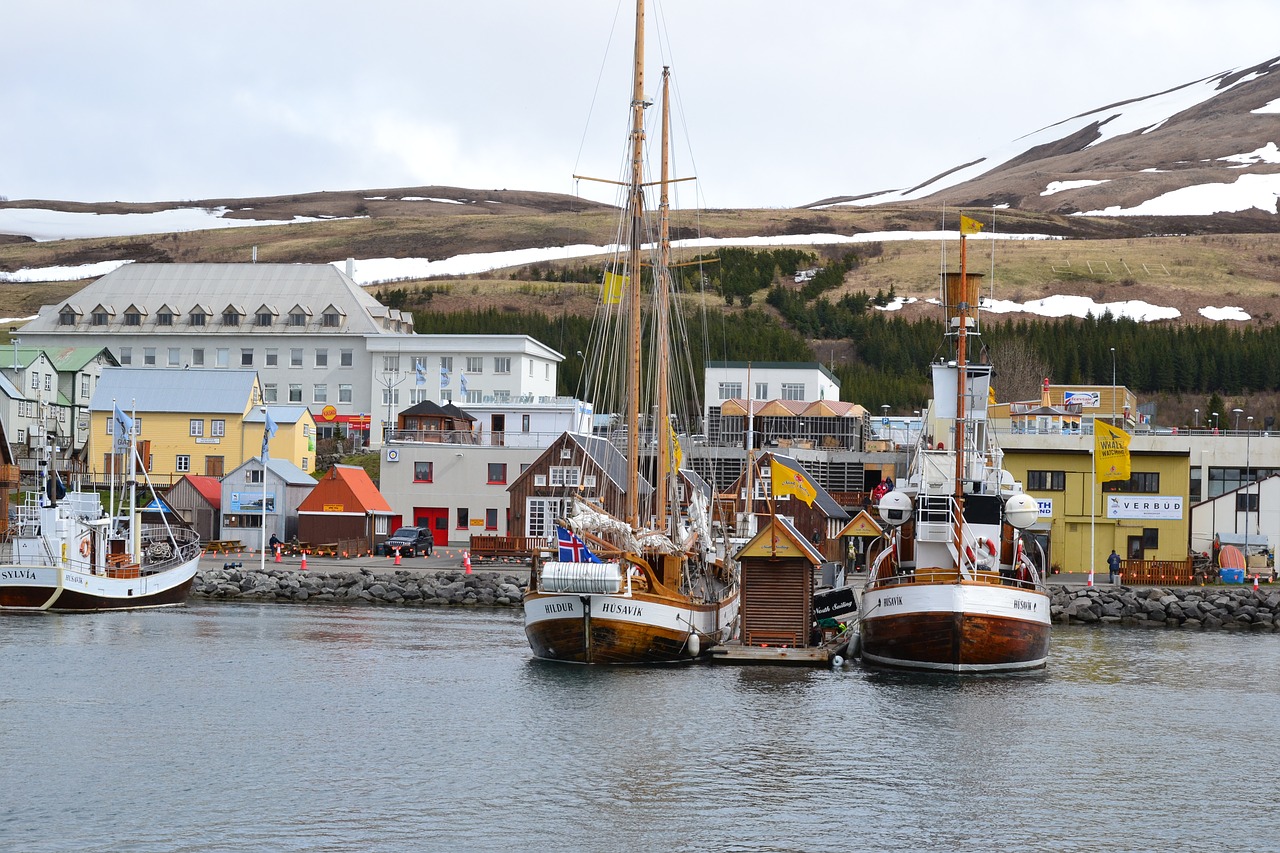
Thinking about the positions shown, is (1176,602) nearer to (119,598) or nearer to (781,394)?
(119,598)

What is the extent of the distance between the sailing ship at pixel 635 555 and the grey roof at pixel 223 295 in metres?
84.8

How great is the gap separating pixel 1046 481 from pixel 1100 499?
8.94 ft

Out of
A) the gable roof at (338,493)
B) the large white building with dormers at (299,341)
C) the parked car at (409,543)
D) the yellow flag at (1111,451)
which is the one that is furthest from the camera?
the large white building with dormers at (299,341)

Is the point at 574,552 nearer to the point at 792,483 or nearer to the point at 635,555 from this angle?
the point at 635,555

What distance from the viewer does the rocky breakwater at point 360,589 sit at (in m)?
69.2

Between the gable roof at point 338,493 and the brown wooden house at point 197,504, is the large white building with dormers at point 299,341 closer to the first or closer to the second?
the brown wooden house at point 197,504

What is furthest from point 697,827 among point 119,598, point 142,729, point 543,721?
point 119,598

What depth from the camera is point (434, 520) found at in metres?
92.1

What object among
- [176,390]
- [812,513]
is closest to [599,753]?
[812,513]

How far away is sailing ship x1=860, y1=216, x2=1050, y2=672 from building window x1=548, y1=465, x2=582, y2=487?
32.1 m

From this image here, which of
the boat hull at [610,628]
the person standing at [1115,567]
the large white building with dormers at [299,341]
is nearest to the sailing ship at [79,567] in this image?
the boat hull at [610,628]

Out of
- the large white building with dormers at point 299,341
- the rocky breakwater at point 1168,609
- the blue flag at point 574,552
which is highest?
the large white building with dormers at point 299,341

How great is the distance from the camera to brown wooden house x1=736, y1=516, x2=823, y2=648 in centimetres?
4538

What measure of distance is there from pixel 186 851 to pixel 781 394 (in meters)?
106
